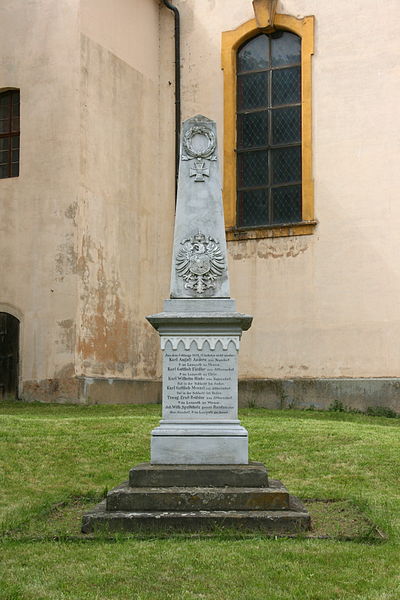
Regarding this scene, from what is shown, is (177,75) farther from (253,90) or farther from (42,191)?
(42,191)

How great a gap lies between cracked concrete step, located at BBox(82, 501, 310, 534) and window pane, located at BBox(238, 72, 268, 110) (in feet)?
45.5

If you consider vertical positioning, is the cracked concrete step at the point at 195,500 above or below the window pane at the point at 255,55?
below

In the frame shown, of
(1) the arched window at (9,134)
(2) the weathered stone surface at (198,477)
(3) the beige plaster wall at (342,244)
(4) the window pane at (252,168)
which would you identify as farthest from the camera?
(4) the window pane at (252,168)

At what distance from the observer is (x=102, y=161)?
17.7m

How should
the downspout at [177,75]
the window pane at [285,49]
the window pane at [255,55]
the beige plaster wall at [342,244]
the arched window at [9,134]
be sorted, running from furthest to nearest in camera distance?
the downspout at [177,75] → the window pane at [255,55] → the window pane at [285,49] → the arched window at [9,134] → the beige plaster wall at [342,244]

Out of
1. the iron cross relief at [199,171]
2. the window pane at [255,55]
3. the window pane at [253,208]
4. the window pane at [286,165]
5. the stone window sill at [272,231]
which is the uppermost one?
the window pane at [255,55]

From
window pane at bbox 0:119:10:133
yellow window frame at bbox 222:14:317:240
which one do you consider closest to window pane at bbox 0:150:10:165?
window pane at bbox 0:119:10:133

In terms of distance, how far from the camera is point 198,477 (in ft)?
23.2

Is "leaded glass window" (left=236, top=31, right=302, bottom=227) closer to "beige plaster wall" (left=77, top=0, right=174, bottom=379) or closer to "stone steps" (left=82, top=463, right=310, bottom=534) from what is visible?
"beige plaster wall" (left=77, top=0, right=174, bottom=379)

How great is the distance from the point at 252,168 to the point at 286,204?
122 cm

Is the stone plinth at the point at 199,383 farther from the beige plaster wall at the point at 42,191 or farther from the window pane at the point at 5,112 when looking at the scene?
the window pane at the point at 5,112

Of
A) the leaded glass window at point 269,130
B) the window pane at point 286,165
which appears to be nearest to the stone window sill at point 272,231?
the leaded glass window at point 269,130

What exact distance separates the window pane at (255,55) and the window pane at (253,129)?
109 centimetres

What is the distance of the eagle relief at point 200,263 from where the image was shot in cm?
772
